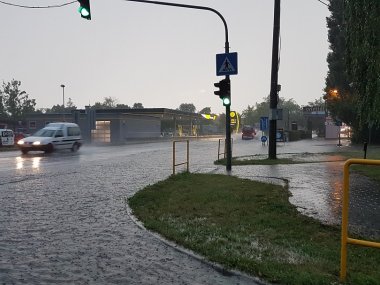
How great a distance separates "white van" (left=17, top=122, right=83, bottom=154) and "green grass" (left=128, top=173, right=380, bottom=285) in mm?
16747

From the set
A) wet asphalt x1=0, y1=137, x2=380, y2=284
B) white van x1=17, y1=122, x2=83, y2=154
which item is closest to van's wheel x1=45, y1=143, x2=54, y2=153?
white van x1=17, y1=122, x2=83, y2=154

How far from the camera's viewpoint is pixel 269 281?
429cm

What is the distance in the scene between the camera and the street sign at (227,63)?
13.7 m

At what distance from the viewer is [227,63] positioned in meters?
13.8

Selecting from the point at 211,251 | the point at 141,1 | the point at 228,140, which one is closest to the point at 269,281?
the point at 211,251

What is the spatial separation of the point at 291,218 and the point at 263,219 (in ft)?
1.62

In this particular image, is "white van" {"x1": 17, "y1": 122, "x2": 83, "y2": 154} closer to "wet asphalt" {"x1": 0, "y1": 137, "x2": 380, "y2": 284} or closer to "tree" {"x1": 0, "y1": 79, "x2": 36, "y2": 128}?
"wet asphalt" {"x1": 0, "y1": 137, "x2": 380, "y2": 284}

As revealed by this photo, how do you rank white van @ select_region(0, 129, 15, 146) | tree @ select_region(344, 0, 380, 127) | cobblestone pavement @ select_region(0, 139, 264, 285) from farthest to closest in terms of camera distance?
1. white van @ select_region(0, 129, 15, 146)
2. tree @ select_region(344, 0, 380, 127)
3. cobblestone pavement @ select_region(0, 139, 264, 285)

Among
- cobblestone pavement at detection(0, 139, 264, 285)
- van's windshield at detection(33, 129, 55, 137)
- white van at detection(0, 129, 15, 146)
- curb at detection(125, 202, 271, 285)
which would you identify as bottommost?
cobblestone pavement at detection(0, 139, 264, 285)

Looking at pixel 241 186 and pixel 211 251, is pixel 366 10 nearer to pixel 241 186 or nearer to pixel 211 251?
pixel 241 186


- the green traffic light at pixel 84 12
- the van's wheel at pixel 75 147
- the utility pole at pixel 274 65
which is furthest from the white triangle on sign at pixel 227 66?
the van's wheel at pixel 75 147

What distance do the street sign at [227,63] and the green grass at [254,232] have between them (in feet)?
16.4

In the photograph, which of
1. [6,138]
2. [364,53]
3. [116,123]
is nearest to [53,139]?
[6,138]

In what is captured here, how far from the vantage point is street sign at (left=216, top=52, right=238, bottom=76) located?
13.7 meters
